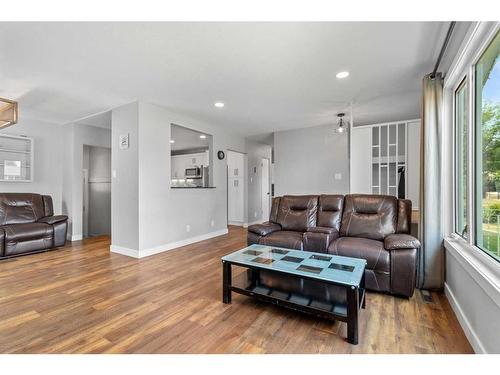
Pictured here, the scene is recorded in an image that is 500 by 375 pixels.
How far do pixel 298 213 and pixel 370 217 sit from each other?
923mm

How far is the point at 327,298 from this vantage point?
194cm

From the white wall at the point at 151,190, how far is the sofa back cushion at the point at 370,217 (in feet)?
9.16

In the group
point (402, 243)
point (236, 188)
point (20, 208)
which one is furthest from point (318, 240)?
point (20, 208)

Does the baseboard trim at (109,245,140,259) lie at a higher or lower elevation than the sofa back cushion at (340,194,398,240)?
lower

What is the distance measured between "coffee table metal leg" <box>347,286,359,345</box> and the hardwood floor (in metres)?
0.05

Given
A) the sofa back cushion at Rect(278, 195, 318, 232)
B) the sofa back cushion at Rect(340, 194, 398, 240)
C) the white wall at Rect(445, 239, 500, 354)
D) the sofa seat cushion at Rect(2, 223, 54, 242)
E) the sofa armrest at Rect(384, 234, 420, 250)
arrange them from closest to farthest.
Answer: the white wall at Rect(445, 239, 500, 354), the sofa armrest at Rect(384, 234, 420, 250), the sofa back cushion at Rect(340, 194, 398, 240), the sofa back cushion at Rect(278, 195, 318, 232), the sofa seat cushion at Rect(2, 223, 54, 242)

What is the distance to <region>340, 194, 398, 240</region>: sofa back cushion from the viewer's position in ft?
9.41

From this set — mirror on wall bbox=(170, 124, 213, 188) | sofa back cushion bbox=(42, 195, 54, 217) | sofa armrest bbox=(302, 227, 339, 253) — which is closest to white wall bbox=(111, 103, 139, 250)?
mirror on wall bbox=(170, 124, 213, 188)

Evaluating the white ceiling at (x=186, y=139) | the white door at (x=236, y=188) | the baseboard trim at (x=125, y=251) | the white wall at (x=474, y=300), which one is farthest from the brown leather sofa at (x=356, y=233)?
the white door at (x=236, y=188)

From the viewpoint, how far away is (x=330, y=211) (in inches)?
130

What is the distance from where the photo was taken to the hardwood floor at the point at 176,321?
1.60m

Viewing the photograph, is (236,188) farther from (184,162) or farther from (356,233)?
(356,233)

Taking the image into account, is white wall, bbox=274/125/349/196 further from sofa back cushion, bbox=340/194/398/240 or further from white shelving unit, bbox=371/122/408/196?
sofa back cushion, bbox=340/194/398/240

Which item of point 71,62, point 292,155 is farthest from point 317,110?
point 71,62
